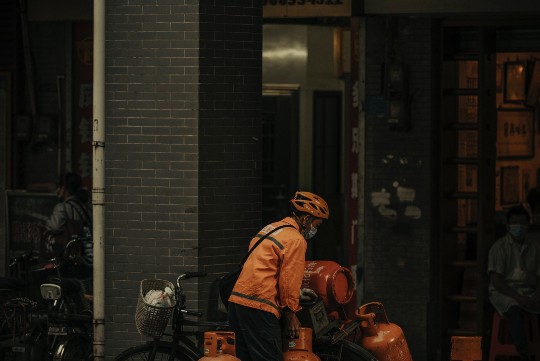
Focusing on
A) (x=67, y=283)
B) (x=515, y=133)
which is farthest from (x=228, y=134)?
(x=515, y=133)

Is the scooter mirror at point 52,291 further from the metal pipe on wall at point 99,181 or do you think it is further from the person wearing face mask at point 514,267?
the person wearing face mask at point 514,267

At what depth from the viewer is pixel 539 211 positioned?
15.6 metres

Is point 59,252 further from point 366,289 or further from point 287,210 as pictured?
point 287,210

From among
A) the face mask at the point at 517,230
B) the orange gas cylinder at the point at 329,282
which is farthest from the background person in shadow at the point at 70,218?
the orange gas cylinder at the point at 329,282

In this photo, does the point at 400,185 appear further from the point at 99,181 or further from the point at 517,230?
the point at 99,181

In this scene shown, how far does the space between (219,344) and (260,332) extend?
0.34 metres

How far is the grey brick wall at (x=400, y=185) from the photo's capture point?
591 inches

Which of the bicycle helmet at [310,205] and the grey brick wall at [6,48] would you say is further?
the grey brick wall at [6,48]

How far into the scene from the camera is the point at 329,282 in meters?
10.7

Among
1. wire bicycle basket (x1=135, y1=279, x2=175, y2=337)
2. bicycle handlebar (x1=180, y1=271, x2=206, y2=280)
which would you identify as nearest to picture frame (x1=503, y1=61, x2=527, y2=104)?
bicycle handlebar (x1=180, y1=271, x2=206, y2=280)

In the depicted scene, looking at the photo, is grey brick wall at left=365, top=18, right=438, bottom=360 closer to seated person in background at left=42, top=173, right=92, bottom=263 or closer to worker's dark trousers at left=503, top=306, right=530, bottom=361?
worker's dark trousers at left=503, top=306, right=530, bottom=361

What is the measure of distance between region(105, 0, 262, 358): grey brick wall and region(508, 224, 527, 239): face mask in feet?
9.48

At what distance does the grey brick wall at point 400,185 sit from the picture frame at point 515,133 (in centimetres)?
138

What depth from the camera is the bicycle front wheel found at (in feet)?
35.4
